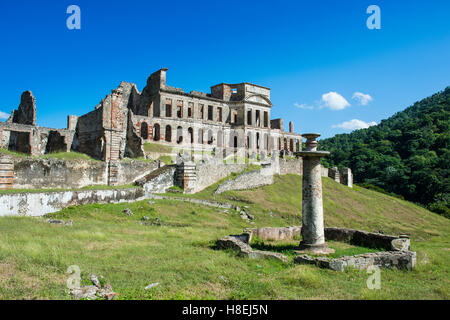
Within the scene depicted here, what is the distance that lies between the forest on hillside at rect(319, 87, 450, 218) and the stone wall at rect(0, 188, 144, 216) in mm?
42157

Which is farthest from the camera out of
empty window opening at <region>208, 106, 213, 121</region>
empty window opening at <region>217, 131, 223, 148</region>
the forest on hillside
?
the forest on hillside

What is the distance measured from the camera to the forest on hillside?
181 ft

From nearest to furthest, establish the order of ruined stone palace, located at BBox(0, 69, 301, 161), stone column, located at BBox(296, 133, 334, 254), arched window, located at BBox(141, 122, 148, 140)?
1. stone column, located at BBox(296, 133, 334, 254)
2. ruined stone palace, located at BBox(0, 69, 301, 161)
3. arched window, located at BBox(141, 122, 148, 140)

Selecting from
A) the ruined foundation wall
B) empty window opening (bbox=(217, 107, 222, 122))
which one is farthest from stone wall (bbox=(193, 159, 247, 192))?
empty window opening (bbox=(217, 107, 222, 122))

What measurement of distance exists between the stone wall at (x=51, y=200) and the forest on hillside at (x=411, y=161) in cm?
4216

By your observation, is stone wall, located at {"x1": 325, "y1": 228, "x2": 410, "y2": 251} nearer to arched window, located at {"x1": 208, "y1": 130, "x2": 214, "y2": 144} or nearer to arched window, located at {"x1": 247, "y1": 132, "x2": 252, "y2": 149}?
arched window, located at {"x1": 208, "y1": 130, "x2": 214, "y2": 144}

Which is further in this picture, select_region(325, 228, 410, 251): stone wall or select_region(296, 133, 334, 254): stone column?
select_region(325, 228, 410, 251): stone wall

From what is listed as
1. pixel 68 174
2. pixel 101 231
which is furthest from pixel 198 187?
pixel 101 231

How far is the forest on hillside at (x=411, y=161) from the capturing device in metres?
55.3

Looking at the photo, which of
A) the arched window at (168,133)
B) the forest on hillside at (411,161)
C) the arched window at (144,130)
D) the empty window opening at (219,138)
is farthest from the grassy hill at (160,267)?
the forest on hillside at (411,161)

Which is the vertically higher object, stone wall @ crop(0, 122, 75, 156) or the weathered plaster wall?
stone wall @ crop(0, 122, 75, 156)

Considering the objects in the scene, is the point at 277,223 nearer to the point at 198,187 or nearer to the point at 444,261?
the point at 198,187
